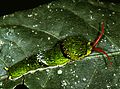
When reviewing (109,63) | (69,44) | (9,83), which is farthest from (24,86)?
(109,63)

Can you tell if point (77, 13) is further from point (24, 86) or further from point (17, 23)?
point (24, 86)

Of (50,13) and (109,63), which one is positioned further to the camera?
(50,13)

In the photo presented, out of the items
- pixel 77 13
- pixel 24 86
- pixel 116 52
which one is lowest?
pixel 24 86
